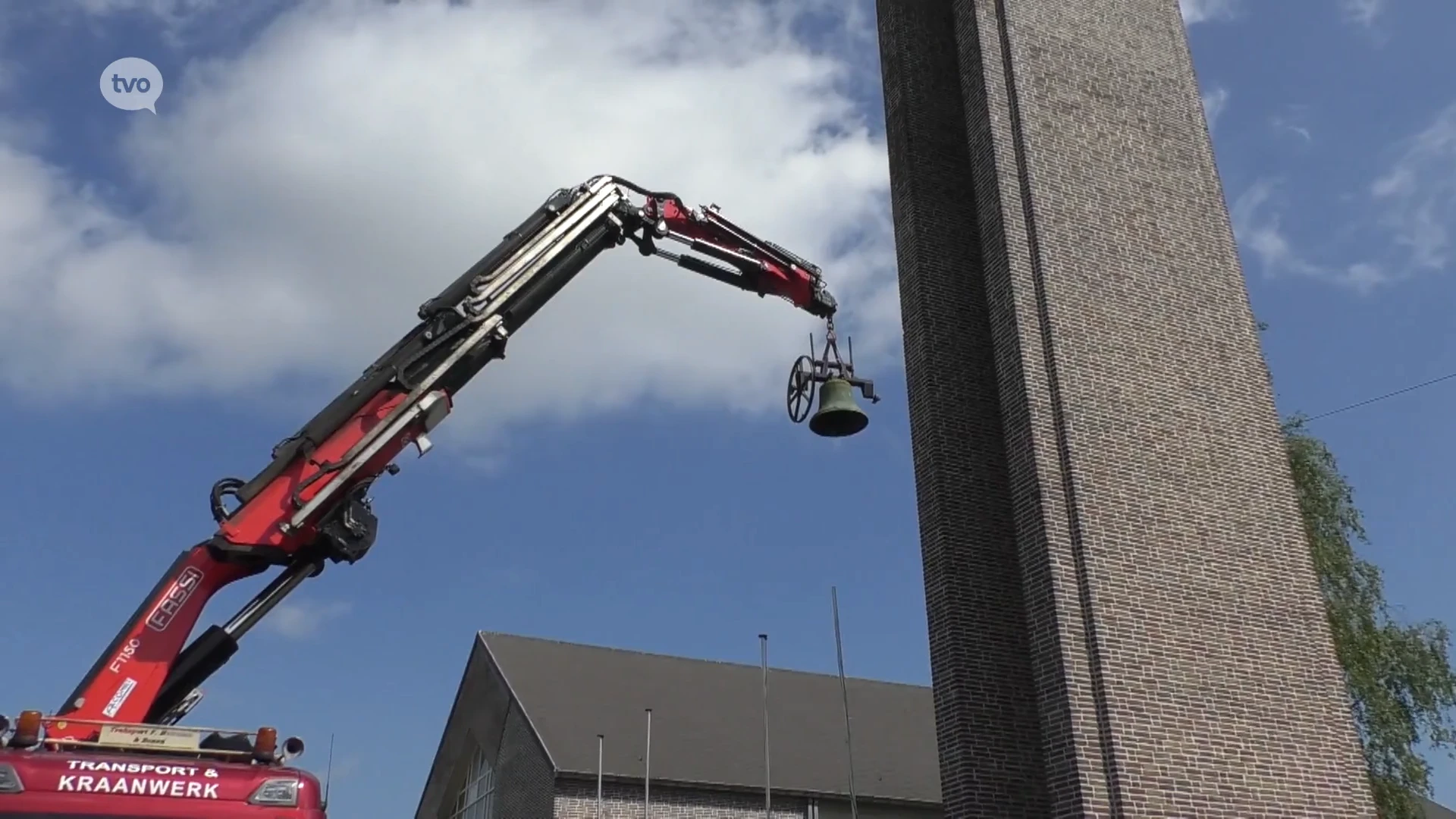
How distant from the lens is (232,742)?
6953 mm

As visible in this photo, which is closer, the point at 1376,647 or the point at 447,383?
the point at 447,383

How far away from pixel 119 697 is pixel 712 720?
24.1 metres

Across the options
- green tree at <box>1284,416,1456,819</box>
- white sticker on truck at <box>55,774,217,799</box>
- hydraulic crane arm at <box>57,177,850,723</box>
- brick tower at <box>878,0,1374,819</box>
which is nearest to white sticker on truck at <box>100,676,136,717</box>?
hydraulic crane arm at <box>57,177,850,723</box>

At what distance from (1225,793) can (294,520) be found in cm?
868

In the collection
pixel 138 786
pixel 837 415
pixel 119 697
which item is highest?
pixel 837 415

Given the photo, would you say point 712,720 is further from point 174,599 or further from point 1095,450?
point 174,599

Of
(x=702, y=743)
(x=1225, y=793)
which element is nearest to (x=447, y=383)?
(x=1225, y=793)

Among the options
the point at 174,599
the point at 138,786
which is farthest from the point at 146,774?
the point at 174,599

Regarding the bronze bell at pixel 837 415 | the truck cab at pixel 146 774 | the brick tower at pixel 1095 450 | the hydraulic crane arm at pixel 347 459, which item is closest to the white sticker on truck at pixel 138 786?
the truck cab at pixel 146 774

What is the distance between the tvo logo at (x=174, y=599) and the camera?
8.25 metres

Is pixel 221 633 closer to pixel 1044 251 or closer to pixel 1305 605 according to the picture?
pixel 1044 251

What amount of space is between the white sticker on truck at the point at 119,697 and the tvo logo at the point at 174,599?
374 millimetres

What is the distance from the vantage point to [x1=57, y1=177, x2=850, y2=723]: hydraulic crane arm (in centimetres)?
820

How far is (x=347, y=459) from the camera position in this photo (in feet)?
30.1
